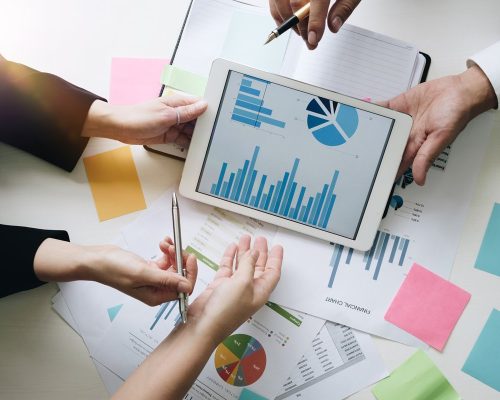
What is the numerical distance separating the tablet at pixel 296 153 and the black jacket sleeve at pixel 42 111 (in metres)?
0.19

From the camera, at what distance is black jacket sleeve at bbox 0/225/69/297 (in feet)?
2.48

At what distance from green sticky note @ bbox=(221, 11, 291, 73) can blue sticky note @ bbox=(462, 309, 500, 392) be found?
0.51m

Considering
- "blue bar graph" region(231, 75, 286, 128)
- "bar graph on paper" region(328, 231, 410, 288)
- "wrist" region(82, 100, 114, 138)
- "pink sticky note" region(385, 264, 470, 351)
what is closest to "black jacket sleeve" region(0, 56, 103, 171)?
"wrist" region(82, 100, 114, 138)

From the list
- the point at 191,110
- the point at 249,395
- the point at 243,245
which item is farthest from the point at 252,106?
the point at 249,395

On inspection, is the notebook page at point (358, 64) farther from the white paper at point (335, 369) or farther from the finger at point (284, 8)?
the white paper at point (335, 369)

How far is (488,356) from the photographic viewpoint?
Answer: 768 mm

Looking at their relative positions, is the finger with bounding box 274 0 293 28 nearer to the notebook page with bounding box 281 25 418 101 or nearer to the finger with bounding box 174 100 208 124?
the notebook page with bounding box 281 25 418 101

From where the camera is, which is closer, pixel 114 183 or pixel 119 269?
pixel 119 269

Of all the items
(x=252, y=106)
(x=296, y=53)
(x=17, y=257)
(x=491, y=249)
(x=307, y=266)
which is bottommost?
(x=17, y=257)

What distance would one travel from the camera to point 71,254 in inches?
29.1

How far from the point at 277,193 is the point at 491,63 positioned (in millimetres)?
376

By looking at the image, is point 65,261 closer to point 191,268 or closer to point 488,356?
point 191,268

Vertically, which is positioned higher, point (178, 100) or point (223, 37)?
point (223, 37)

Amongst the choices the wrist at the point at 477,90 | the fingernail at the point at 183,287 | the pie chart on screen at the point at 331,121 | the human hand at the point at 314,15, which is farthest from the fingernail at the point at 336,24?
the fingernail at the point at 183,287
